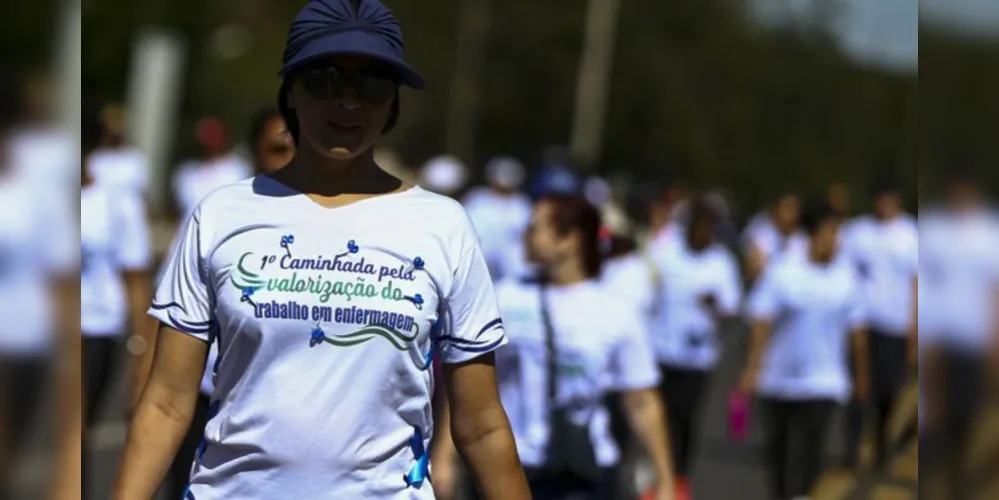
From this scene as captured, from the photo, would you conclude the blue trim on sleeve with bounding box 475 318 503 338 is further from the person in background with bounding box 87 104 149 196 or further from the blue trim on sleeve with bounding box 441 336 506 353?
the person in background with bounding box 87 104 149 196

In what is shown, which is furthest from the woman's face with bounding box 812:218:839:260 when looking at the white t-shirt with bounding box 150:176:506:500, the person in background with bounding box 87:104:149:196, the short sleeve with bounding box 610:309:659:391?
the white t-shirt with bounding box 150:176:506:500

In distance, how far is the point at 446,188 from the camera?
1953 centimetres

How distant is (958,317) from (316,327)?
144 centimetres

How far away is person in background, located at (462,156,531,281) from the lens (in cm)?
1700

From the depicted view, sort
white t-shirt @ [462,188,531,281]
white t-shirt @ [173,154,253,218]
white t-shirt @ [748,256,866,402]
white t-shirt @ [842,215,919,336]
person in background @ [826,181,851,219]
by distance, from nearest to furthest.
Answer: white t-shirt @ [748,256,866,402] → person in background @ [826,181,851,219] → white t-shirt @ [173,154,253,218] → white t-shirt @ [842,215,919,336] → white t-shirt @ [462,188,531,281]

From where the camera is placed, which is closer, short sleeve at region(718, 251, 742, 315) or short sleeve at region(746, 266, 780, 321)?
short sleeve at region(746, 266, 780, 321)

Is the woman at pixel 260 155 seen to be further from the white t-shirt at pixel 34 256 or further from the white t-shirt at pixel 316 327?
the white t-shirt at pixel 34 256

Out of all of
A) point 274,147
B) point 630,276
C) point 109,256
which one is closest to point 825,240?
point 630,276

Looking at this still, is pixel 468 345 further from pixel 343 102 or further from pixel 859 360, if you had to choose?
pixel 859 360

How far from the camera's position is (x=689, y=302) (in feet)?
42.1

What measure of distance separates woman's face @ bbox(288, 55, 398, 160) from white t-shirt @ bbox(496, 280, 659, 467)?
10.1 ft

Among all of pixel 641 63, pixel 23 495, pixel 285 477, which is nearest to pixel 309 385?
pixel 285 477

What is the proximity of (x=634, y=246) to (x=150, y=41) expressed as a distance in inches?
590

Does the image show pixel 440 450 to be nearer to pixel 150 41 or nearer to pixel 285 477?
pixel 285 477
